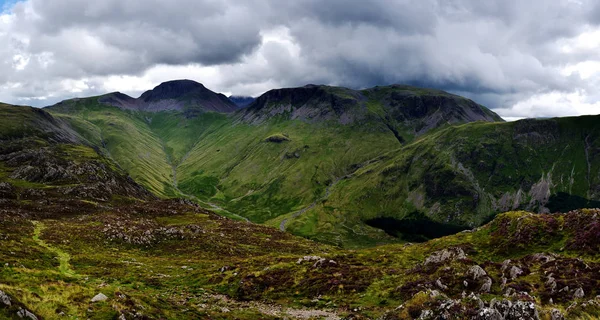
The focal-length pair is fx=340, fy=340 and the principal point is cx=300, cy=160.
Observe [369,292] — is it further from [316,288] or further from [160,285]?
[160,285]

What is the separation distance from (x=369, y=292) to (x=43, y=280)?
37474 millimetres

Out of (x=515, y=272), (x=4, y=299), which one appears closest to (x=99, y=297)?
(x=4, y=299)

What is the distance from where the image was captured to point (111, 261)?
65.3 meters

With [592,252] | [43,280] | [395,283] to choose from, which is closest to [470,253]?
[592,252]

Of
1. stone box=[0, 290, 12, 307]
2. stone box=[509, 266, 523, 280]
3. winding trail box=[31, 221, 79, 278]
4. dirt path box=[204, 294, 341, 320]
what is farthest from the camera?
winding trail box=[31, 221, 79, 278]

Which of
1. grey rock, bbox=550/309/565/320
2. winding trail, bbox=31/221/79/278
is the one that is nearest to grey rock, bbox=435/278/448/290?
grey rock, bbox=550/309/565/320

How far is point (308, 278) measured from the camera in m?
51.8

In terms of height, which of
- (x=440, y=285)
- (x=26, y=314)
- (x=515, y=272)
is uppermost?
(x=26, y=314)

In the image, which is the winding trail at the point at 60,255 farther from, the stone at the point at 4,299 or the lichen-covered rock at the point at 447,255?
the lichen-covered rock at the point at 447,255

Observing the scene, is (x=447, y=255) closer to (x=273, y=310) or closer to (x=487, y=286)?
(x=487, y=286)

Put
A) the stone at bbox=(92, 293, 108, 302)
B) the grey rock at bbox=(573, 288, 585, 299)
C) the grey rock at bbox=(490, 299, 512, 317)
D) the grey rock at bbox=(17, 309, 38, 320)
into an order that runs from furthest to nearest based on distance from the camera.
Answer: the grey rock at bbox=(573, 288, 585, 299) → the stone at bbox=(92, 293, 108, 302) → the grey rock at bbox=(490, 299, 512, 317) → the grey rock at bbox=(17, 309, 38, 320)

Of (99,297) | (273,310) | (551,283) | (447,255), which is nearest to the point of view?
→ (99,297)

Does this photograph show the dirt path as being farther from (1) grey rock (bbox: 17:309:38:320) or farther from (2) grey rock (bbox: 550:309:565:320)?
(1) grey rock (bbox: 17:309:38:320)

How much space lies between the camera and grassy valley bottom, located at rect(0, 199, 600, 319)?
1069 inches
